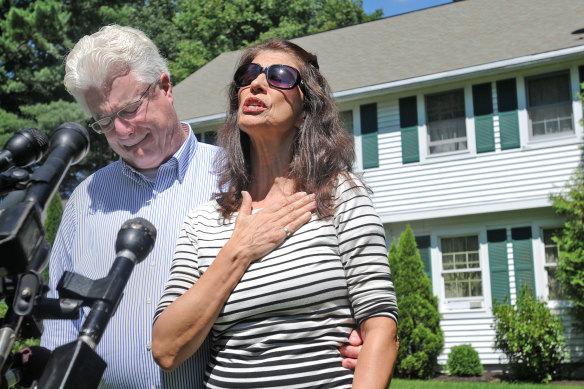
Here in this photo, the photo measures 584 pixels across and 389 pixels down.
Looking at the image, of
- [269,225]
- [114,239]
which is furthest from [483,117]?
[269,225]

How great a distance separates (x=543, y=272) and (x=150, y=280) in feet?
43.1

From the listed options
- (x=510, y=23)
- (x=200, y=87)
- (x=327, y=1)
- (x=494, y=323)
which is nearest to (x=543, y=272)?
(x=494, y=323)

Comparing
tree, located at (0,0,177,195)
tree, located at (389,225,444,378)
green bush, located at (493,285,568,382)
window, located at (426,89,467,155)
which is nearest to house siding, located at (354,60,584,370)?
window, located at (426,89,467,155)

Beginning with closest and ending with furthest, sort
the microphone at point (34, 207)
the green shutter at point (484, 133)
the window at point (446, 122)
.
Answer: the microphone at point (34, 207) < the green shutter at point (484, 133) < the window at point (446, 122)

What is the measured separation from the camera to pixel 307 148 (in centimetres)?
237

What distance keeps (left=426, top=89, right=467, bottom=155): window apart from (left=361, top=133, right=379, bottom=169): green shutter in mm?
1247

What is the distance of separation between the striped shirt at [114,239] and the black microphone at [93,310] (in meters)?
1.10

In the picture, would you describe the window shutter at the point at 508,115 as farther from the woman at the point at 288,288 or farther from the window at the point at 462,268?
the woman at the point at 288,288

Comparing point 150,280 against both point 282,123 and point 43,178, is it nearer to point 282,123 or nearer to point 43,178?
point 282,123

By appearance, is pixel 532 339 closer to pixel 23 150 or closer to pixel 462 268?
pixel 462 268

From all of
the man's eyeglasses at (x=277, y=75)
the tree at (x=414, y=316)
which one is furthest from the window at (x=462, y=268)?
the man's eyeglasses at (x=277, y=75)

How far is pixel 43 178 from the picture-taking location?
126 cm

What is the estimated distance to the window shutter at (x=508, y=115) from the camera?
1460cm

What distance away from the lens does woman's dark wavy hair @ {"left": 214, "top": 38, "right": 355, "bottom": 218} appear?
2324 mm
